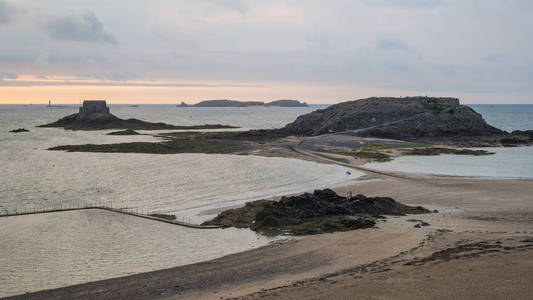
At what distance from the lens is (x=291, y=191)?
120 ft

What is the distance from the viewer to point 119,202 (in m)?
32.5

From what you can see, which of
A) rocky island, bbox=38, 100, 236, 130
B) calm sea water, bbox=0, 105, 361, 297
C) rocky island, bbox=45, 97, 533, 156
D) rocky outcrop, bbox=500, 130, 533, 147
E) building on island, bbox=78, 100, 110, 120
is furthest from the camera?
building on island, bbox=78, 100, 110, 120

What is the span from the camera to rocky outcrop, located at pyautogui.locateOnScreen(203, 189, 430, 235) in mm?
23875

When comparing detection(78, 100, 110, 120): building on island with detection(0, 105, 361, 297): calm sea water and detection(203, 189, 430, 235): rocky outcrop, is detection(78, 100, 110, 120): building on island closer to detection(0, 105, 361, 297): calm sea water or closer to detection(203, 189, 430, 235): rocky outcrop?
detection(0, 105, 361, 297): calm sea water

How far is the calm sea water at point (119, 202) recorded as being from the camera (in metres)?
19.4

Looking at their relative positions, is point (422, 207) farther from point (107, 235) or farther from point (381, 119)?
point (381, 119)

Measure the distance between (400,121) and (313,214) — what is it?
68.7 metres

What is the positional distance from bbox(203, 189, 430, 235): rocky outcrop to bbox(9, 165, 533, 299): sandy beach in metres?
1.25

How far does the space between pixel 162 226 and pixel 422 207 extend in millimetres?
15137

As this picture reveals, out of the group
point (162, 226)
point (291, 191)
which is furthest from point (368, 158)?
point (162, 226)

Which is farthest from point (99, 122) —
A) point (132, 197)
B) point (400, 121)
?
point (132, 197)

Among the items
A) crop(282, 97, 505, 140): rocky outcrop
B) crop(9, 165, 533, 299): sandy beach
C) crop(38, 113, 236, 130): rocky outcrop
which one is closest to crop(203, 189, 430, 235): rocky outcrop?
crop(9, 165, 533, 299): sandy beach

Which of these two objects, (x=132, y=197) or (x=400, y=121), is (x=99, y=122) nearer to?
(x=400, y=121)

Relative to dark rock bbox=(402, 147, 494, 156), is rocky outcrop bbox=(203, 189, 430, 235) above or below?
below
